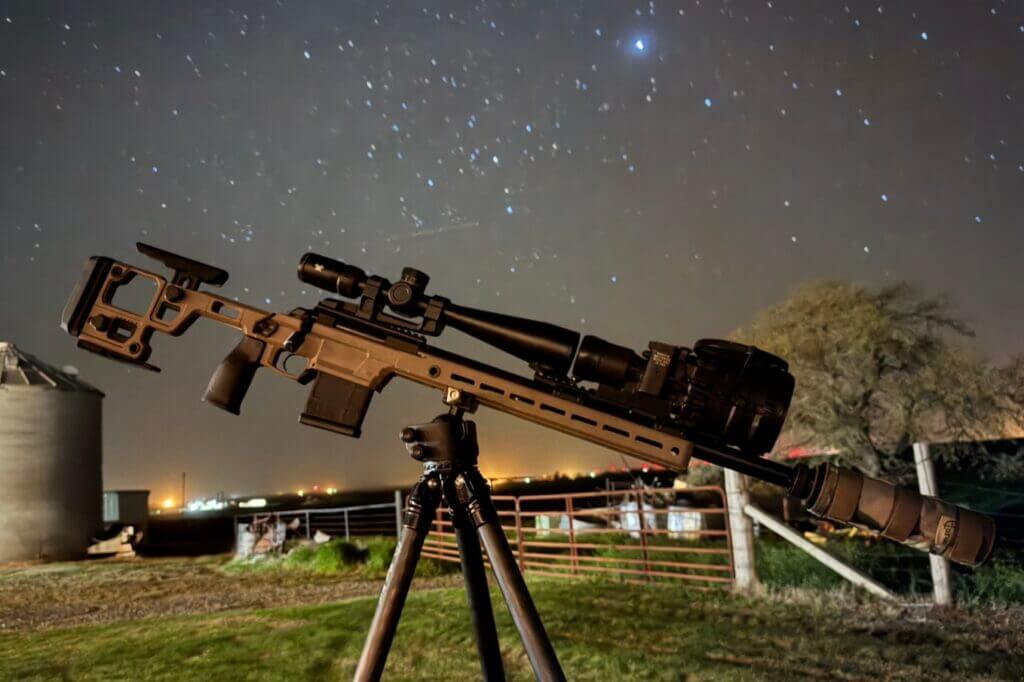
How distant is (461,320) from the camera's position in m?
2.67

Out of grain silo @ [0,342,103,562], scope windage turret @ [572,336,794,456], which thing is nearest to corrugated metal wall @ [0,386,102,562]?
grain silo @ [0,342,103,562]

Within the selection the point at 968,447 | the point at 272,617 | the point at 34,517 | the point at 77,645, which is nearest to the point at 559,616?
the point at 272,617

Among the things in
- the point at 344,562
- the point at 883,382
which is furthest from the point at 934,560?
the point at 344,562

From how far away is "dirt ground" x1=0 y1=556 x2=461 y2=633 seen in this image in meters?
8.96

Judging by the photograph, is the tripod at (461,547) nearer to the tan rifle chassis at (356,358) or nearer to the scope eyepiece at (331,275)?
the tan rifle chassis at (356,358)

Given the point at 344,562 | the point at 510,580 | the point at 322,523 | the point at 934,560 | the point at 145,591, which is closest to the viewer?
the point at 510,580

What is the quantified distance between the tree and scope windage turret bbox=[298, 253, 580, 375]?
25.9 feet

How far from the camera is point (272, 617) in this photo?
7.51m

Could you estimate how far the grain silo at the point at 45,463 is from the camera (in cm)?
1700

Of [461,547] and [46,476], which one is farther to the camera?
[46,476]

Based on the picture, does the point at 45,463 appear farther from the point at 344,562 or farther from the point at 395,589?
the point at 395,589

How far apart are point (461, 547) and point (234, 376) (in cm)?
115

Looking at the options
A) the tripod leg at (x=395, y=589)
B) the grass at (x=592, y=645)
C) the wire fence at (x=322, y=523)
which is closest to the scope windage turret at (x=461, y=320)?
the tripod leg at (x=395, y=589)

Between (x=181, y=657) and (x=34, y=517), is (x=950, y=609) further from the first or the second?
(x=34, y=517)
